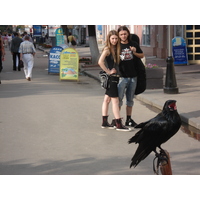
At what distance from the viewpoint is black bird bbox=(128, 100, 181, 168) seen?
4961mm

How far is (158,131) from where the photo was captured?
501cm

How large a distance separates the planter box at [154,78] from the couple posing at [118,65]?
5548 mm

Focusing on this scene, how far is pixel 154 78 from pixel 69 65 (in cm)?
492

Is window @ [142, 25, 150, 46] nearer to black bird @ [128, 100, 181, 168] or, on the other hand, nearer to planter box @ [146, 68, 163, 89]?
planter box @ [146, 68, 163, 89]

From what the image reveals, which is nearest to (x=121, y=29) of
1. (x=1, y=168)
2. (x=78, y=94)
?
(x=1, y=168)

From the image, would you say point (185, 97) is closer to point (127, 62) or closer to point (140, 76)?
point (140, 76)

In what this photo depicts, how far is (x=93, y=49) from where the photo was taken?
80.8ft

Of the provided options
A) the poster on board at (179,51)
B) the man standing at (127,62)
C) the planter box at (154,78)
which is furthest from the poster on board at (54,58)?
the man standing at (127,62)

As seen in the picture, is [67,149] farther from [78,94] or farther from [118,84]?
[78,94]

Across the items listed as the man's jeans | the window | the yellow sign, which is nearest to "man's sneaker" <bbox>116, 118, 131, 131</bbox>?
the man's jeans

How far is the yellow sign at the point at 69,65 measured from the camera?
61.4 ft

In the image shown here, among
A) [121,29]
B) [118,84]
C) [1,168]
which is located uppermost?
[121,29]

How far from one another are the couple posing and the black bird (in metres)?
3.74

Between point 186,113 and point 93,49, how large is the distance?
48.7 feet
